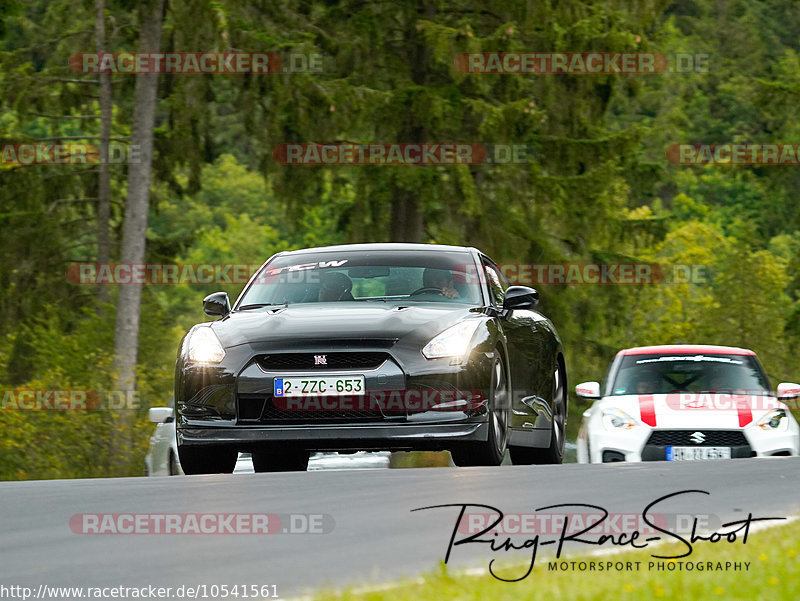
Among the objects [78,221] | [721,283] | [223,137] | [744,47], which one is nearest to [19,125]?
[78,221]

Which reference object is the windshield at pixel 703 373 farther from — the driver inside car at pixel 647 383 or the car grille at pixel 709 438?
the car grille at pixel 709 438

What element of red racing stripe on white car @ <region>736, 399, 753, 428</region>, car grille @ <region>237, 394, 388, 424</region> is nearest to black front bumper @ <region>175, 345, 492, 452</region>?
car grille @ <region>237, 394, 388, 424</region>

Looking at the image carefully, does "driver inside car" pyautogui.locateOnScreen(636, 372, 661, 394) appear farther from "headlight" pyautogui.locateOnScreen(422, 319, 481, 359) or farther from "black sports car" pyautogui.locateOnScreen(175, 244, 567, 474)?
"headlight" pyautogui.locateOnScreen(422, 319, 481, 359)

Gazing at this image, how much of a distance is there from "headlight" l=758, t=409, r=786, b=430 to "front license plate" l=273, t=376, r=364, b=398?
6063 mm

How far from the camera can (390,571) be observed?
258 inches

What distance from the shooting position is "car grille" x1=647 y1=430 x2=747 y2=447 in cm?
1488

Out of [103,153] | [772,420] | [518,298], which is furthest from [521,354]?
[103,153]

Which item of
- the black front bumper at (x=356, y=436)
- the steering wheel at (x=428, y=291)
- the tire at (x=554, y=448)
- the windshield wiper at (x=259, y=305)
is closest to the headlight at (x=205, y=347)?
the black front bumper at (x=356, y=436)

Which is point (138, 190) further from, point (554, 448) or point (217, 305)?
point (217, 305)

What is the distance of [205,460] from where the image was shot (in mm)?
11055

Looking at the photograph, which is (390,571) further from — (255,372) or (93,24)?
(93,24)

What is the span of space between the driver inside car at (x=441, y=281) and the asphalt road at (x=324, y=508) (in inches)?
58.6

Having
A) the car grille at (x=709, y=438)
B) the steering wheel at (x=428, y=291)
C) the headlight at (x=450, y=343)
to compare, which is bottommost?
the car grille at (x=709, y=438)

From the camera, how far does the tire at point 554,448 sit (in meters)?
13.5
